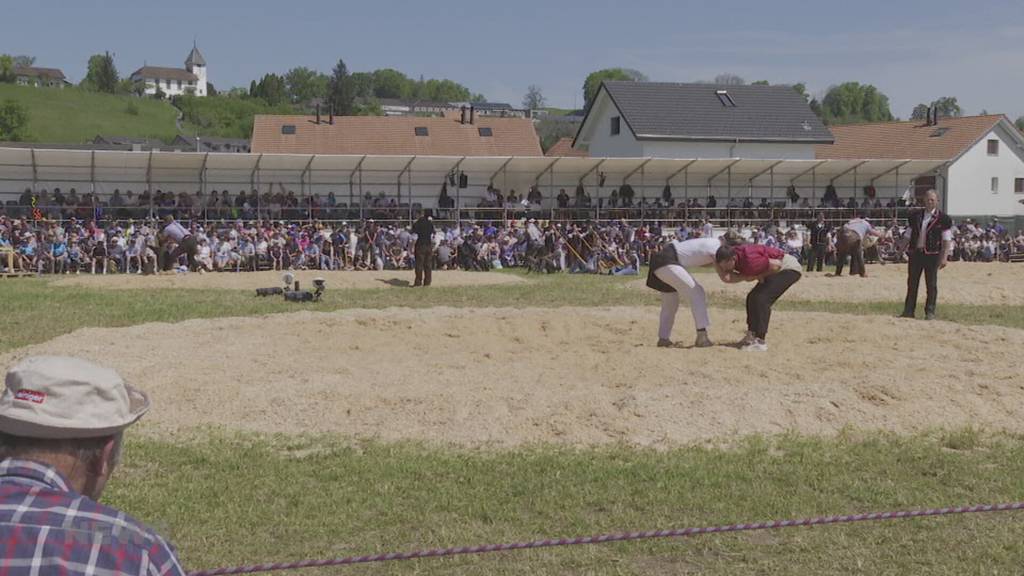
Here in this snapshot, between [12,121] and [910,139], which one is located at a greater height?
[12,121]

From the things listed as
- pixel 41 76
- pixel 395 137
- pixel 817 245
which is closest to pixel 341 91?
pixel 41 76

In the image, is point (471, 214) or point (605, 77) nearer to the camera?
point (471, 214)

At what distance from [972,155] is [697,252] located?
56075 mm

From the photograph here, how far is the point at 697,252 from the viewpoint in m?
13.2

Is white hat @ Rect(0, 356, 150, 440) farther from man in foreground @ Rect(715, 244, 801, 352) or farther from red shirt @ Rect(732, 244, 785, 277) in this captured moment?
red shirt @ Rect(732, 244, 785, 277)

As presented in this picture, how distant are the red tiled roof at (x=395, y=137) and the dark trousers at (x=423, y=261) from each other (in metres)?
30.3

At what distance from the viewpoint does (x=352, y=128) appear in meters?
58.2

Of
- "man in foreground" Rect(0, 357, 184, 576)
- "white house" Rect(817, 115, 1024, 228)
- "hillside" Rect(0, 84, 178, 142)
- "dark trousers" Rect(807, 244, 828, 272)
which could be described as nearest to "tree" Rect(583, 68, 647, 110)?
"hillside" Rect(0, 84, 178, 142)

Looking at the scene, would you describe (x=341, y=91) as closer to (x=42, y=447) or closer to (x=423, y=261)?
(x=423, y=261)

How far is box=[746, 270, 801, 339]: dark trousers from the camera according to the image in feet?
42.9

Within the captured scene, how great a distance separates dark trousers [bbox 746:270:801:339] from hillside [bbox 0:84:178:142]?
103 meters

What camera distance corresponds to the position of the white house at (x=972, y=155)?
62.7 metres

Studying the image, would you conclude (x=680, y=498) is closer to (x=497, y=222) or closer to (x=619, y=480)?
(x=619, y=480)

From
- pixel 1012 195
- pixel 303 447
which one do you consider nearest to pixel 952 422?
pixel 303 447
